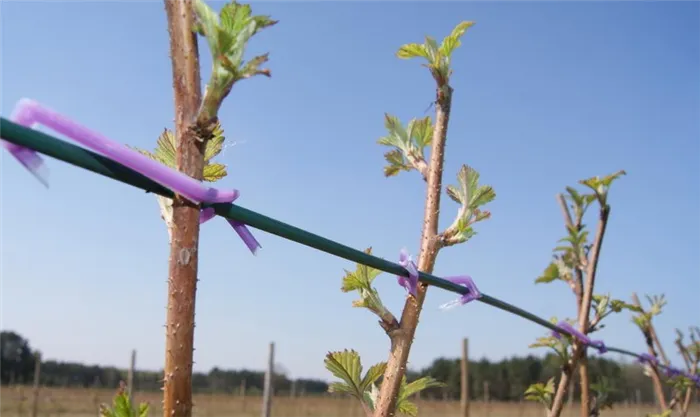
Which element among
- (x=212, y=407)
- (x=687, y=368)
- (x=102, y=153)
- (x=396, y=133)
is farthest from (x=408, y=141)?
(x=212, y=407)

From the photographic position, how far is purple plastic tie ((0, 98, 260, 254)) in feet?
2.54

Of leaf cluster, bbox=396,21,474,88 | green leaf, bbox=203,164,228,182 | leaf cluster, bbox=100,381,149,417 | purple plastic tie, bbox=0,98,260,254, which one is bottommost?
leaf cluster, bbox=100,381,149,417

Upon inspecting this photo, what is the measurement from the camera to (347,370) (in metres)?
1.41

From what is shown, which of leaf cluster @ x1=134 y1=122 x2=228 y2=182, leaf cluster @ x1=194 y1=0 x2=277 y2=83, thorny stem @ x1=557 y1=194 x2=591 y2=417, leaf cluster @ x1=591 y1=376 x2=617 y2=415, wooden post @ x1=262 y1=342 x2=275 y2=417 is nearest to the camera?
leaf cluster @ x1=194 y1=0 x2=277 y2=83

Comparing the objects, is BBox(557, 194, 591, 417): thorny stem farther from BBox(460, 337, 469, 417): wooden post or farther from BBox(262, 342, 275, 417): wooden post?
BBox(262, 342, 275, 417): wooden post

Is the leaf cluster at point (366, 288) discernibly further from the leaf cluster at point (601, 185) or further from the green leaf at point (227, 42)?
the leaf cluster at point (601, 185)

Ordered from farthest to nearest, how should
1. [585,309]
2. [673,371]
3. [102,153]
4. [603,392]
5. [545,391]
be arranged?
[673,371] < [603,392] < [585,309] < [545,391] < [102,153]

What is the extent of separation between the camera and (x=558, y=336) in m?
2.68

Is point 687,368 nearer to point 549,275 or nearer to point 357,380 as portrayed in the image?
point 549,275

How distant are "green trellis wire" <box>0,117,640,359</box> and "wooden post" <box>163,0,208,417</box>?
0.05 meters

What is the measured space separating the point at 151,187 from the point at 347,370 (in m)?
0.70

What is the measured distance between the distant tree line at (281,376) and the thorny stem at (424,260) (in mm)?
37526

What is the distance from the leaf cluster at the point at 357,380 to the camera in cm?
140

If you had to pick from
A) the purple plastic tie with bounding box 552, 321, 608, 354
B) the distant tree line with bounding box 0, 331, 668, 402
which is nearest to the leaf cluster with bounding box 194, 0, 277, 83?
the purple plastic tie with bounding box 552, 321, 608, 354
